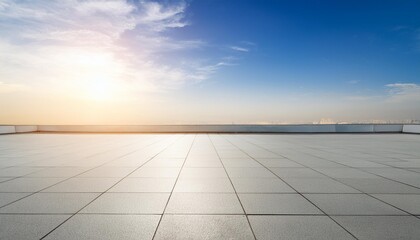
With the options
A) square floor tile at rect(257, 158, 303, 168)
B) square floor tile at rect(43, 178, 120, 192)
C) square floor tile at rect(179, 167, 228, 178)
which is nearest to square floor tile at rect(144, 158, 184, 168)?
square floor tile at rect(179, 167, 228, 178)

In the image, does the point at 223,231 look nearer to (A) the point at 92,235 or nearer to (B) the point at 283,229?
(B) the point at 283,229

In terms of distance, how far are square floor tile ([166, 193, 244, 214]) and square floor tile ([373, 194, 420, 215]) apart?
297 centimetres

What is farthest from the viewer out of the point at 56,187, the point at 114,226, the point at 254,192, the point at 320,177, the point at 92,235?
the point at 320,177

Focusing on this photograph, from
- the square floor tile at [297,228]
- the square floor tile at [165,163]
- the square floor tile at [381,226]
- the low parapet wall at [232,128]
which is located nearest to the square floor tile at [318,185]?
the square floor tile at [381,226]

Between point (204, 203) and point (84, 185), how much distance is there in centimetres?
311

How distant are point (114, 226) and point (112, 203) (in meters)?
1.01

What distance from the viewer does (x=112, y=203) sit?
4453mm

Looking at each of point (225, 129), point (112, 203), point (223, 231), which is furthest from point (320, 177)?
point (225, 129)

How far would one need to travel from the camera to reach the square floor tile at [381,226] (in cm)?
329

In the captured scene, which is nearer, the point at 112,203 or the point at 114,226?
the point at 114,226

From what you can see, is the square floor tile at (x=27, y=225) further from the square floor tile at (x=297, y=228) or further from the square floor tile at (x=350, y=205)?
the square floor tile at (x=350, y=205)

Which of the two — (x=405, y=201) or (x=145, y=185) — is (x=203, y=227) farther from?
(x=405, y=201)

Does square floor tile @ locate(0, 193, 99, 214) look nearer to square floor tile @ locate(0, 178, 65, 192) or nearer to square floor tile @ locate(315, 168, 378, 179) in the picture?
square floor tile @ locate(0, 178, 65, 192)

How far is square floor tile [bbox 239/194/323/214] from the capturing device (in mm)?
4094
